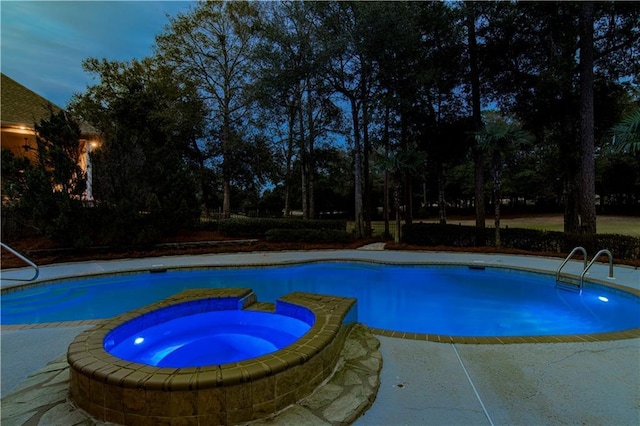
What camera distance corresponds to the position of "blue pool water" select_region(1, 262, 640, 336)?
5.31 meters

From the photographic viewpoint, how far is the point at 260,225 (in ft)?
43.0

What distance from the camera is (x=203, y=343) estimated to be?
379 centimetres

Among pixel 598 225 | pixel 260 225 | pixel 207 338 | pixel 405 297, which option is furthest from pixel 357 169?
pixel 598 225

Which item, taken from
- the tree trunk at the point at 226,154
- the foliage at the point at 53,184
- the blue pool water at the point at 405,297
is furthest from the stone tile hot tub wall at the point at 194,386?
the tree trunk at the point at 226,154

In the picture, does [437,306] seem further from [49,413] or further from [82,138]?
[82,138]

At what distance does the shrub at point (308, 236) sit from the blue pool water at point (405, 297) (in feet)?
9.74

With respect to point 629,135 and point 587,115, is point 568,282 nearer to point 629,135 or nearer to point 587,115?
point 629,135

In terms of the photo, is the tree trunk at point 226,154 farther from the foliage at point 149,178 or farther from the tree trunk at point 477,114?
the tree trunk at point 477,114

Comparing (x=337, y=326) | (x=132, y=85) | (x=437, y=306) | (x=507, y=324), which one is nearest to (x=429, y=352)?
(x=337, y=326)

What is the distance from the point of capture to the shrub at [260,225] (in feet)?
42.1

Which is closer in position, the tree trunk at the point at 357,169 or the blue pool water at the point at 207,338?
the blue pool water at the point at 207,338

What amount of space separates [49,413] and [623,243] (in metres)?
11.8

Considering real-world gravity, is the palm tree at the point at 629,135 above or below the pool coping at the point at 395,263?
above

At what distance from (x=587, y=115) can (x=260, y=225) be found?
450 inches
